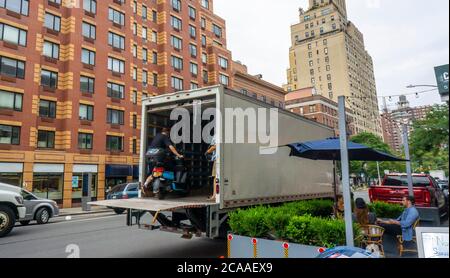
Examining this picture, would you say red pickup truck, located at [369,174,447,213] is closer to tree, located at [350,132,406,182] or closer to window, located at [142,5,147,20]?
window, located at [142,5,147,20]

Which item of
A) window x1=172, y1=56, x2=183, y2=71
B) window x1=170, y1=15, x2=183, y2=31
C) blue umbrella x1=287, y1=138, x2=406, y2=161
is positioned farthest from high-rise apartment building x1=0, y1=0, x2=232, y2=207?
blue umbrella x1=287, y1=138, x2=406, y2=161

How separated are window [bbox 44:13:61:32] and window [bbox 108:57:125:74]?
554 cm

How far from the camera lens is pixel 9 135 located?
26.2 m

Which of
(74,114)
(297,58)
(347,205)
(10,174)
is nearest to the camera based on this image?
(347,205)

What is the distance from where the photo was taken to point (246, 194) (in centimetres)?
790

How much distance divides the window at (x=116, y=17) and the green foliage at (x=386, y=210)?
33883mm

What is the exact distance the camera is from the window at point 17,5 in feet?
88.6

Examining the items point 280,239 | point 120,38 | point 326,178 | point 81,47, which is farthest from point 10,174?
point 280,239

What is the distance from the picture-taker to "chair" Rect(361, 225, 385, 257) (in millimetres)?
7039

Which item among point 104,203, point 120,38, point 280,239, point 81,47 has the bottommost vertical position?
point 280,239

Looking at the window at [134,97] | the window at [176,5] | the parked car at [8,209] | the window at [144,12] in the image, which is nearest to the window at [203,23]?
the window at [176,5]

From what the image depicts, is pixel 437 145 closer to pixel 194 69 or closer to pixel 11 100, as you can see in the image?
pixel 11 100
